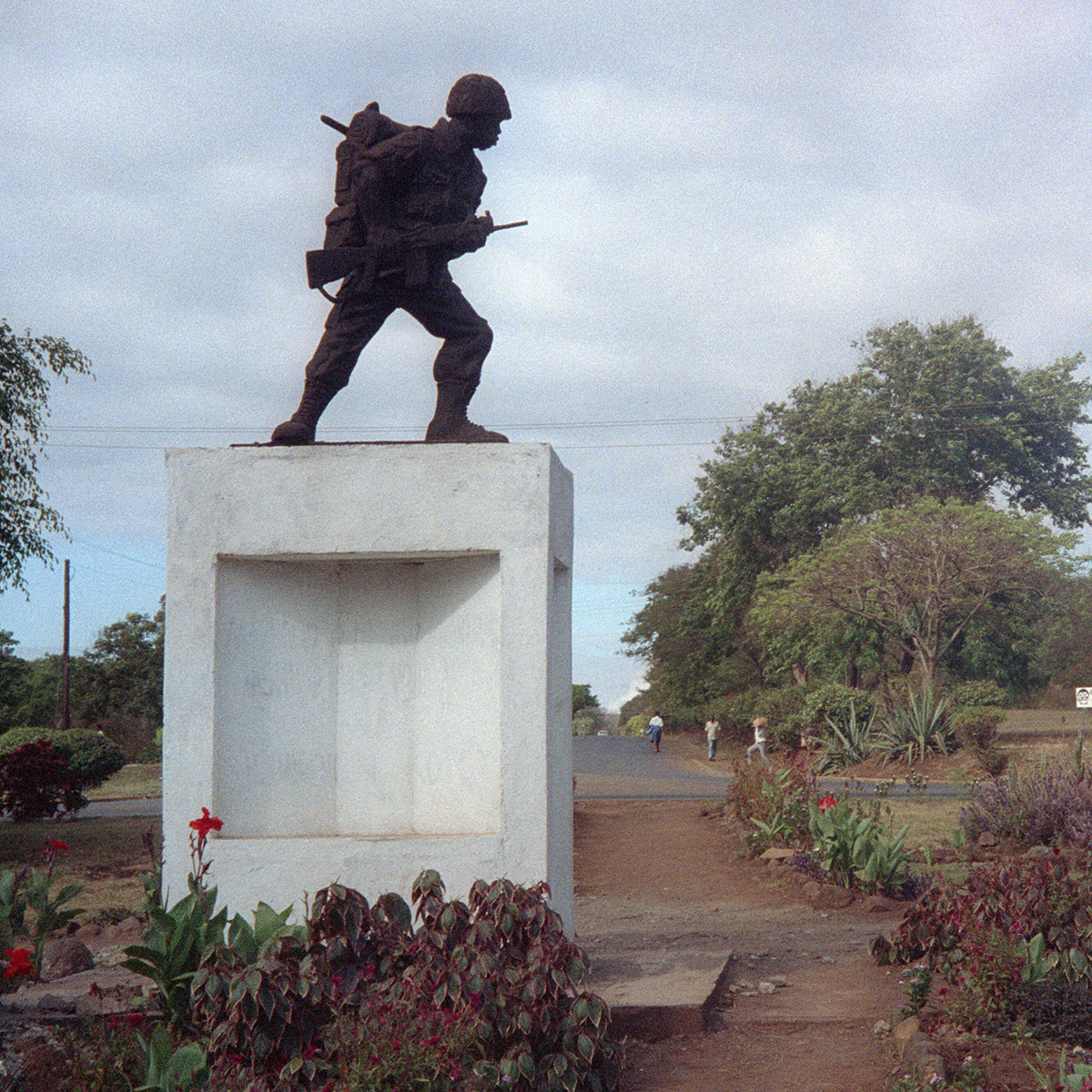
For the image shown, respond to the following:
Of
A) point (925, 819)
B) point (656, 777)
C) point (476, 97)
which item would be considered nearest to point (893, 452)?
point (656, 777)

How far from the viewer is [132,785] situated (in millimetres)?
30281

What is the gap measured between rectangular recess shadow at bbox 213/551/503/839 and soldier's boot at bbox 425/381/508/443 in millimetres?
531

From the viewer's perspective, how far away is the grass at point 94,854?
10.3 m

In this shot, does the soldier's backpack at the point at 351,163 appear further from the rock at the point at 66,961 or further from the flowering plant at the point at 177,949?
the rock at the point at 66,961

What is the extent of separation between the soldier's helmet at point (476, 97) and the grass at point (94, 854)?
5.68 meters

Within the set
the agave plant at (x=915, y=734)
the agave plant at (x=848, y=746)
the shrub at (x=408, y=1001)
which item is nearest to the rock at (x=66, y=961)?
the shrub at (x=408, y=1001)

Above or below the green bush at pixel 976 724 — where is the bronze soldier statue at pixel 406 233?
above

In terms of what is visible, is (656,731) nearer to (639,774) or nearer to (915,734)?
(639,774)

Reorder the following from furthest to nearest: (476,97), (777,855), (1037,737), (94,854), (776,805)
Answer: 1. (1037,737)
2. (94,854)
3. (776,805)
4. (777,855)
5. (476,97)

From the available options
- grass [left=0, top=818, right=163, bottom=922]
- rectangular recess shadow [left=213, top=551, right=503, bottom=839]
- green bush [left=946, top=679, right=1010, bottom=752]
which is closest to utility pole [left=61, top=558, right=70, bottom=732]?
grass [left=0, top=818, right=163, bottom=922]

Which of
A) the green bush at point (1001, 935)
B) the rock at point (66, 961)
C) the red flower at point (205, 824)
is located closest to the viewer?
the red flower at point (205, 824)

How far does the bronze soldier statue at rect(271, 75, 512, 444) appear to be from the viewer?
5.20 m

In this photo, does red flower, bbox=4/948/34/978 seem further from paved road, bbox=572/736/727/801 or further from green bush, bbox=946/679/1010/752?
green bush, bbox=946/679/1010/752

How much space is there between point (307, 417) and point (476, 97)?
1581mm
